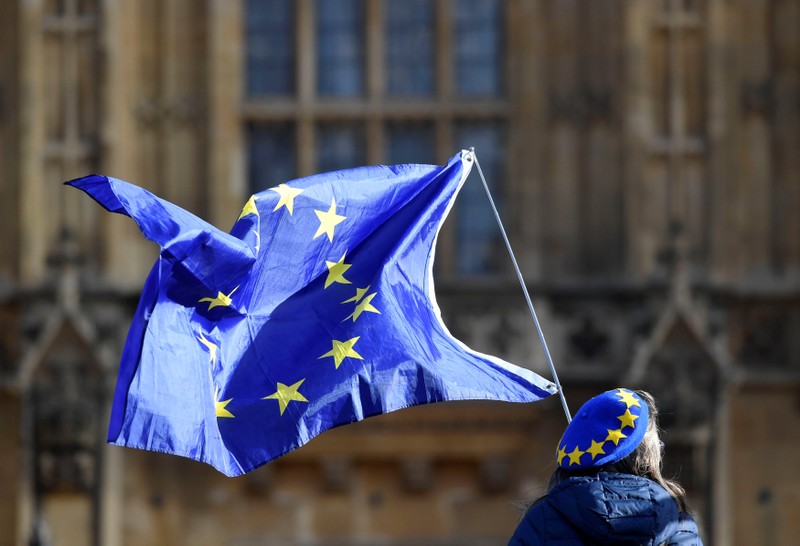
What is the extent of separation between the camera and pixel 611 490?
4.18 m

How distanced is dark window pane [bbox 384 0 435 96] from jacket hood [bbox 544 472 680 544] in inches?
336

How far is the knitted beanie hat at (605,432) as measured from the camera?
435 centimetres

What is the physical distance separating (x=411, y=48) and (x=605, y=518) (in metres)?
8.72

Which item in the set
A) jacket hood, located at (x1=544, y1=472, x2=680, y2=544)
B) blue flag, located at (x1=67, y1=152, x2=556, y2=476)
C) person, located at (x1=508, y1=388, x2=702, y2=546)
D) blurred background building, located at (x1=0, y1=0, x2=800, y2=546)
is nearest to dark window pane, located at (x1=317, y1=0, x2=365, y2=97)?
blurred background building, located at (x1=0, y1=0, x2=800, y2=546)

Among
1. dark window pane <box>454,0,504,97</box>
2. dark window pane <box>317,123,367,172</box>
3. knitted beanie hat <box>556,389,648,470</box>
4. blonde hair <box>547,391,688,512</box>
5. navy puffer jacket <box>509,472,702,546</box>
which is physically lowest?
navy puffer jacket <box>509,472,702,546</box>

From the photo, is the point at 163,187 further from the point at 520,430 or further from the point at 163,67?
the point at 520,430

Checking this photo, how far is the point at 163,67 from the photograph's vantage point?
12.6 meters

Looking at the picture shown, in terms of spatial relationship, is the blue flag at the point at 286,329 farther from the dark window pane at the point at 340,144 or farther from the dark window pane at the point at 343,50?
the dark window pane at the point at 343,50

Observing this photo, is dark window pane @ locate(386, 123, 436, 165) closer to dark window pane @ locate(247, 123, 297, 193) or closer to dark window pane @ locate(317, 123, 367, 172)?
dark window pane @ locate(317, 123, 367, 172)

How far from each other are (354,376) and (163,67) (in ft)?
22.1

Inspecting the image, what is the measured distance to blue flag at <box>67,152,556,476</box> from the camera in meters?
5.94

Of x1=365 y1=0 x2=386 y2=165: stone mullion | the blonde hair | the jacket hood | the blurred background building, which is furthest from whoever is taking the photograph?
x1=365 y1=0 x2=386 y2=165: stone mullion

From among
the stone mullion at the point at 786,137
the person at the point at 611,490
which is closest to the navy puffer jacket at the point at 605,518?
the person at the point at 611,490

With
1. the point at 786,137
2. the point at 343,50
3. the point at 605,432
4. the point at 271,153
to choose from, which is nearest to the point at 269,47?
the point at 343,50
